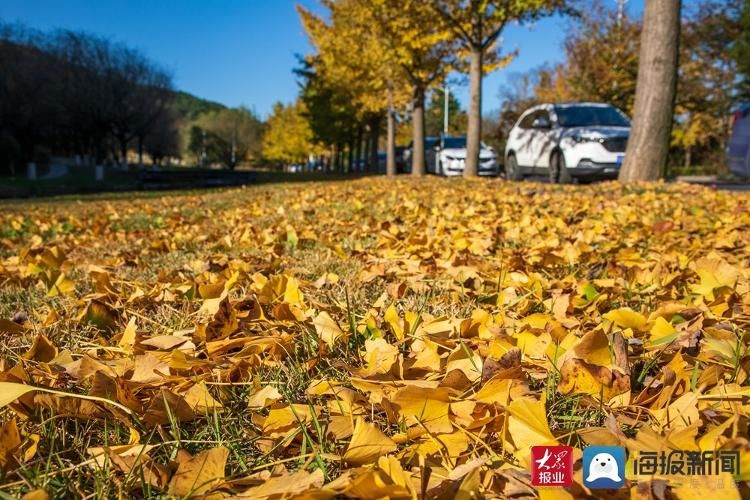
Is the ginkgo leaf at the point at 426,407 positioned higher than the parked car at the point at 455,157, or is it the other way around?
A: the parked car at the point at 455,157

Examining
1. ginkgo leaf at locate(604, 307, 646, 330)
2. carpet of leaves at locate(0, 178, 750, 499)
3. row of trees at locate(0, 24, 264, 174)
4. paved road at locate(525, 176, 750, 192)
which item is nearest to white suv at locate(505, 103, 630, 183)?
paved road at locate(525, 176, 750, 192)

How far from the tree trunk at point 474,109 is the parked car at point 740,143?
5.28m

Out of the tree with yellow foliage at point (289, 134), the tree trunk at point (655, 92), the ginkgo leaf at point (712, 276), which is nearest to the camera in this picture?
the ginkgo leaf at point (712, 276)

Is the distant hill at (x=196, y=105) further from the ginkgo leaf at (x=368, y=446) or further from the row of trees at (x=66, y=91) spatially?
the ginkgo leaf at (x=368, y=446)

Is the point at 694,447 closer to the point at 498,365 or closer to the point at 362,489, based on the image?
the point at 498,365

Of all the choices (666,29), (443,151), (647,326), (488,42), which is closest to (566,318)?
(647,326)

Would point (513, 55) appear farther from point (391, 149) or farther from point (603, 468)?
point (603, 468)

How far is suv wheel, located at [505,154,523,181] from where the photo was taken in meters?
11.4

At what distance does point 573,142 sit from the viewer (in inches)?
352

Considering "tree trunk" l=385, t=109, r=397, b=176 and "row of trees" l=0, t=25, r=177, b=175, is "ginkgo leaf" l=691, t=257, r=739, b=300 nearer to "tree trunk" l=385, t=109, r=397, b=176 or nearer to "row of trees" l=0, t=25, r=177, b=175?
"tree trunk" l=385, t=109, r=397, b=176

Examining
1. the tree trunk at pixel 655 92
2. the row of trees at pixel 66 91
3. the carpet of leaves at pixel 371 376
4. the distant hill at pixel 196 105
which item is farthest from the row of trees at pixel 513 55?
the distant hill at pixel 196 105

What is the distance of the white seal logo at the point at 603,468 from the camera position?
68 cm

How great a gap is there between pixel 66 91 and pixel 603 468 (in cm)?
4003

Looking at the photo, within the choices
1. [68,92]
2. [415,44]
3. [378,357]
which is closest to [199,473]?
[378,357]
